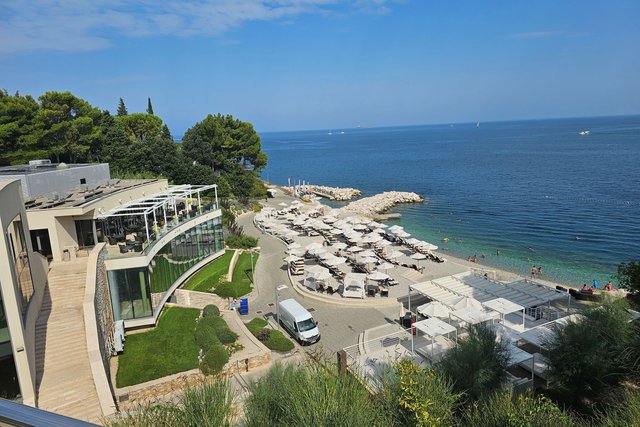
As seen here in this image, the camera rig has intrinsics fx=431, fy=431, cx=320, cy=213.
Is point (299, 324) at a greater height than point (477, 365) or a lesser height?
lesser

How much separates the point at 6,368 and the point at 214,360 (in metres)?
6.21

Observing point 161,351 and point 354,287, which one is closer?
point 161,351

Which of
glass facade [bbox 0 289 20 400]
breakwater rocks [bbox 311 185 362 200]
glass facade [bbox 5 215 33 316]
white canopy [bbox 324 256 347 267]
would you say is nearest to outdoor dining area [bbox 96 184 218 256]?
glass facade [bbox 5 215 33 316]

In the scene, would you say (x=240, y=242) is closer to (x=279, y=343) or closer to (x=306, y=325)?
(x=306, y=325)

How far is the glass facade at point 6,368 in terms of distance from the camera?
37.7 feet

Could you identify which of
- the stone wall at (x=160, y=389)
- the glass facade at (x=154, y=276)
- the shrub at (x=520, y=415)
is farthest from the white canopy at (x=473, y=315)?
the glass facade at (x=154, y=276)

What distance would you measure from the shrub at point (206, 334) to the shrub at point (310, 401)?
714 cm

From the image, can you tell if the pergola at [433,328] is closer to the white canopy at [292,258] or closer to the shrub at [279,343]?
the shrub at [279,343]

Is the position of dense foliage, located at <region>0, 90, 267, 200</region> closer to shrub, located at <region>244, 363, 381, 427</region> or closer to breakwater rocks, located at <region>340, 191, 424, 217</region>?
breakwater rocks, located at <region>340, 191, 424, 217</region>

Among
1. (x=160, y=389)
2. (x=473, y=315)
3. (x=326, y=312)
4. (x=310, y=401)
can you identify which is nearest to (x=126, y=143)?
(x=326, y=312)

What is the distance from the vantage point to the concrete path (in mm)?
12297

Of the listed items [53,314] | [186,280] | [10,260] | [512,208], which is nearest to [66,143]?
[186,280]

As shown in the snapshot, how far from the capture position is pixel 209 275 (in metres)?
26.2

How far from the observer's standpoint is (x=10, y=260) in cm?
1162
